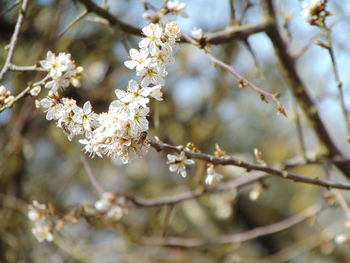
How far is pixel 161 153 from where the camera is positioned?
3.99m

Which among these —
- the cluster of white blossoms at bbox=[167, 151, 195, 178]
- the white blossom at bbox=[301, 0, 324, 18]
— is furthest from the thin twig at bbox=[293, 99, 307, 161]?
the cluster of white blossoms at bbox=[167, 151, 195, 178]

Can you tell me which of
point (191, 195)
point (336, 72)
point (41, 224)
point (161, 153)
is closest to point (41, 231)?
point (41, 224)

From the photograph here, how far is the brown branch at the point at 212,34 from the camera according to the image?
1750 mm

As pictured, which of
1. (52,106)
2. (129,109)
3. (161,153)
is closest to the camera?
(129,109)

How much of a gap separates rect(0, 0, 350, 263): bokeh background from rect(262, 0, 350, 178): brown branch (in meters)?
0.13

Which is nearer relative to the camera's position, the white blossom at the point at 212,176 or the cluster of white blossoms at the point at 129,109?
the cluster of white blossoms at the point at 129,109

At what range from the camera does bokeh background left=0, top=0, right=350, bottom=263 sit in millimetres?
2832

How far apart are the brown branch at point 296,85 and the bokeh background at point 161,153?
0.13 metres

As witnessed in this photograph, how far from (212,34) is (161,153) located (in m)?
2.22

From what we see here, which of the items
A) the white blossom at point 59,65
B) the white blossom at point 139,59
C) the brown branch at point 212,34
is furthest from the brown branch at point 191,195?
the white blossom at point 139,59

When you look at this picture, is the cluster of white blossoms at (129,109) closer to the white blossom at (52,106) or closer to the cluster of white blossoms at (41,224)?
the white blossom at (52,106)

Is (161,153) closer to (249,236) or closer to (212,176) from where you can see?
(249,236)

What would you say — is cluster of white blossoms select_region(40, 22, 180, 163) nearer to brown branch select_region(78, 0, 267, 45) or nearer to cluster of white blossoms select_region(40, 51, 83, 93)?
cluster of white blossoms select_region(40, 51, 83, 93)

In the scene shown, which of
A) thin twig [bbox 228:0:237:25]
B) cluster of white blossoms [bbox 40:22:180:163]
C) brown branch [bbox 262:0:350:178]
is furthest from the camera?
brown branch [bbox 262:0:350:178]
